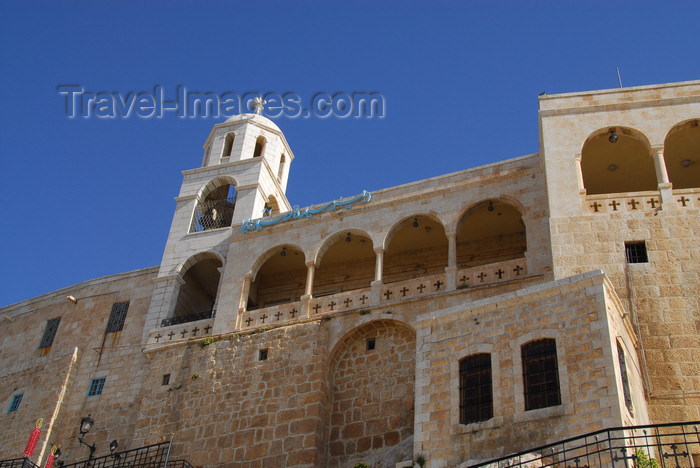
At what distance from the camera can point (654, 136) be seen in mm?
20172

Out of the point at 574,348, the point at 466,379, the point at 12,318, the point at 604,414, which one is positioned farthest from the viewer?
the point at 12,318

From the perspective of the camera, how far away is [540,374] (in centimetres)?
1439

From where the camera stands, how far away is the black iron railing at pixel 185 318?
81.9 feet

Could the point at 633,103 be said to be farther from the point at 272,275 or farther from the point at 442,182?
the point at 272,275

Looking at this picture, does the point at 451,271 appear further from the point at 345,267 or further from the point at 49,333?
the point at 49,333

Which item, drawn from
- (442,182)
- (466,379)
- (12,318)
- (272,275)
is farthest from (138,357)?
(466,379)

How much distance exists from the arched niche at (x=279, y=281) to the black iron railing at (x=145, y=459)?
604 cm

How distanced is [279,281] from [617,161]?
38.0 feet

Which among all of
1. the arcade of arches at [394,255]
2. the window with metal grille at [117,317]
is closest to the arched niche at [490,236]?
the arcade of arches at [394,255]

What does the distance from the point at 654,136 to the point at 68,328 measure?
19.4 metres

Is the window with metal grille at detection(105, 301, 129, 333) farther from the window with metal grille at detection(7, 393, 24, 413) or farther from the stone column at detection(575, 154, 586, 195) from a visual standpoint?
the stone column at detection(575, 154, 586, 195)

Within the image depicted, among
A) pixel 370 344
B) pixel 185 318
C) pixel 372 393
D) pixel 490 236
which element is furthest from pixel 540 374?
pixel 185 318

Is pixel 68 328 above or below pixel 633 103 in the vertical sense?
below

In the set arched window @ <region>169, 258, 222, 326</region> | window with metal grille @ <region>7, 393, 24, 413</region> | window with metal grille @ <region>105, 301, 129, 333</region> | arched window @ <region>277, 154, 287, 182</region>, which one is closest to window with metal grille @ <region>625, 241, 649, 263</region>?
arched window @ <region>169, 258, 222, 326</region>
